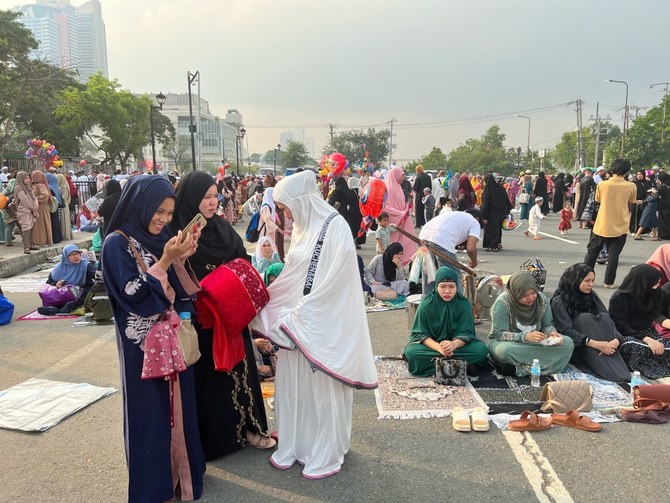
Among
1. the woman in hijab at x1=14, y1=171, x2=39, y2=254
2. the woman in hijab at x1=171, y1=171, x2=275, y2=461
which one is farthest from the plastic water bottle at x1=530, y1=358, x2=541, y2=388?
the woman in hijab at x1=14, y1=171, x2=39, y2=254

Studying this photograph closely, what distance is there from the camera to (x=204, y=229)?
3059 millimetres

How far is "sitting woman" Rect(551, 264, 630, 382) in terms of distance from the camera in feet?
14.4

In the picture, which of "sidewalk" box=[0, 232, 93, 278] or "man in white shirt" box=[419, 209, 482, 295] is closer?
"man in white shirt" box=[419, 209, 482, 295]

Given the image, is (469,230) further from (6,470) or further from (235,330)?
(6,470)

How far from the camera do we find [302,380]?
9.56 ft

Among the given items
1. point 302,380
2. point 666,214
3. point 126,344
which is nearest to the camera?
point 126,344

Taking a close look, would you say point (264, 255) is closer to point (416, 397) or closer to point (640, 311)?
point (416, 397)

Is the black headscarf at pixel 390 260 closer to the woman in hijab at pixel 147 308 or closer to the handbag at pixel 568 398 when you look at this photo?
the handbag at pixel 568 398

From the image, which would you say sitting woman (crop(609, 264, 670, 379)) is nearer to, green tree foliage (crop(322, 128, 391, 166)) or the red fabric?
the red fabric

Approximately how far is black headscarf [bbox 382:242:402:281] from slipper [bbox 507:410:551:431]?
418 centimetres

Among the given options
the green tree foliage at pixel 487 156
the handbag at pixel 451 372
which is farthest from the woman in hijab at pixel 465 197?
the green tree foliage at pixel 487 156

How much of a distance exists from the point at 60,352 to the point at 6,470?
2.34m

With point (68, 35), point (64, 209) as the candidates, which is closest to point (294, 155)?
point (68, 35)

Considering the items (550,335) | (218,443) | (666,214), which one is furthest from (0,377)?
(666,214)
